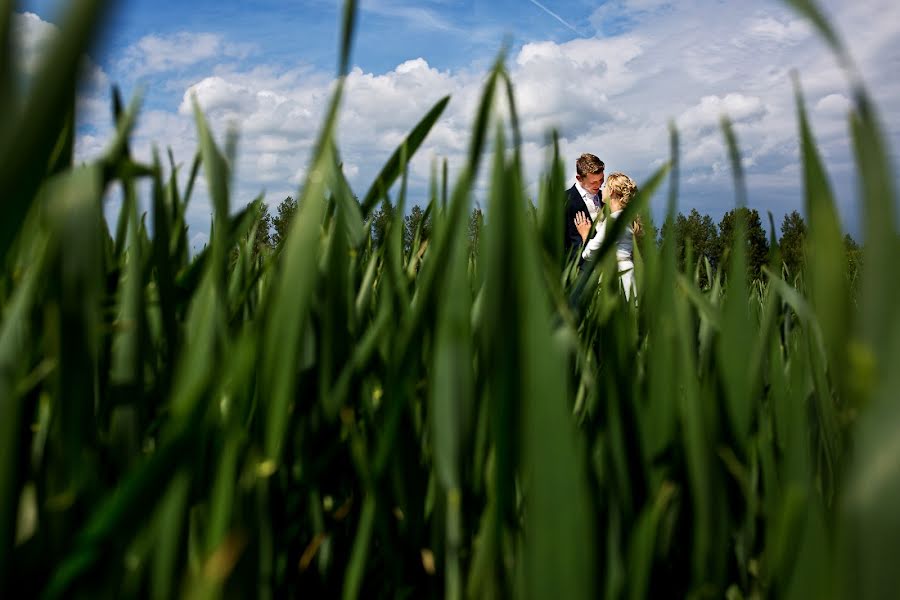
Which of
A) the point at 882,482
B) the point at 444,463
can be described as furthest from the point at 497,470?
the point at 882,482

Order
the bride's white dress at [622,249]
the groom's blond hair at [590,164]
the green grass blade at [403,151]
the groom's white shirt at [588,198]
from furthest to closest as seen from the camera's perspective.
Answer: the groom's blond hair at [590,164] → the groom's white shirt at [588,198] → the bride's white dress at [622,249] → the green grass blade at [403,151]

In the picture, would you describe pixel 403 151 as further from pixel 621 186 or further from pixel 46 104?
pixel 621 186

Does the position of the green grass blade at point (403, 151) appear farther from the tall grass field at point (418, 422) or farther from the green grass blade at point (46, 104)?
the green grass blade at point (46, 104)

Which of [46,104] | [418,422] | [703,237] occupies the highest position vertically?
[46,104]

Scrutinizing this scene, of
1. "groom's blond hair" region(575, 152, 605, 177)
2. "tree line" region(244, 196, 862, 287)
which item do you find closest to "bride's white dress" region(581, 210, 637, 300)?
"tree line" region(244, 196, 862, 287)

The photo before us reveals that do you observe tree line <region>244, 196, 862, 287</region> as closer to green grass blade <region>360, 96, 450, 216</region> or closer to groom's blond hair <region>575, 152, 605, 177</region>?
green grass blade <region>360, 96, 450, 216</region>

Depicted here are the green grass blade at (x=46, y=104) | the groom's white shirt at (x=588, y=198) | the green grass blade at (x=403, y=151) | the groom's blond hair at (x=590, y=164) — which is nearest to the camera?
the green grass blade at (x=46, y=104)

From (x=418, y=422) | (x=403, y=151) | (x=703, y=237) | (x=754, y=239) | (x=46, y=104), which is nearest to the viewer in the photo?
(x=46, y=104)

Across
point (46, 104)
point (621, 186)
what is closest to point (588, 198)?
point (621, 186)

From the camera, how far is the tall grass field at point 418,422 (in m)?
0.24

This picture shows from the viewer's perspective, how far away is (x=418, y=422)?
448mm

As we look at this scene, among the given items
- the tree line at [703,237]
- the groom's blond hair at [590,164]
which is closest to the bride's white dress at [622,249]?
the tree line at [703,237]

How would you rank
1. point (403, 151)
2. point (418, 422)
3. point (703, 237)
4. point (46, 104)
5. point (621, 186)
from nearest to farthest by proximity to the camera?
point (46, 104) < point (418, 422) < point (403, 151) < point (621, 186) < point (703, 237)

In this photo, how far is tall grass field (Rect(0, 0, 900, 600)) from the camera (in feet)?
0.79
